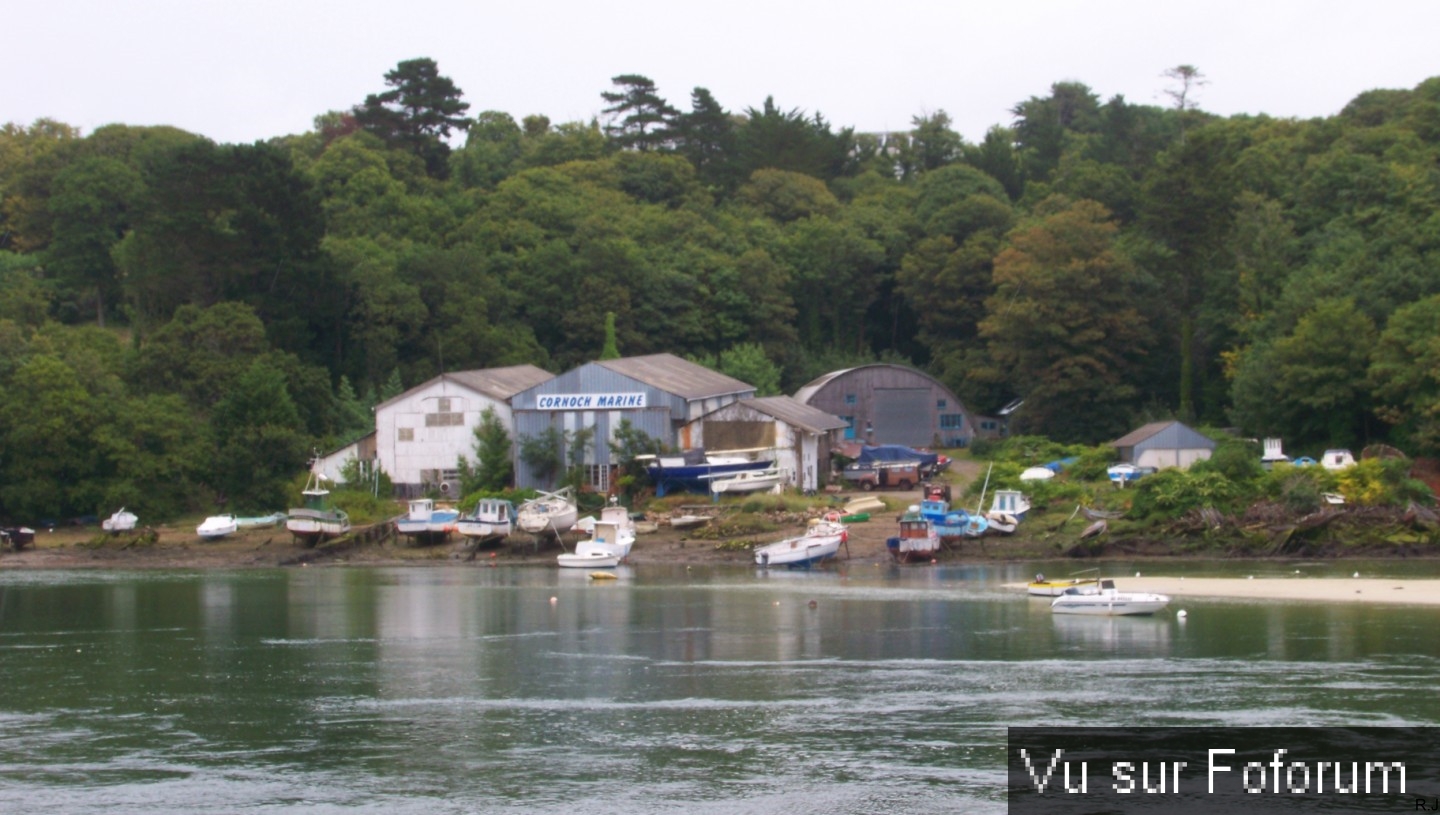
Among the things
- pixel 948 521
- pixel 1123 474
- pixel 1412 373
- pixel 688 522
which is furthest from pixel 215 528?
pixel 1412 373

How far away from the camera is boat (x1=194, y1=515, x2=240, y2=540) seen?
5766 cm

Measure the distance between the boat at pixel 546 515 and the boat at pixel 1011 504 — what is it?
15.0 meters

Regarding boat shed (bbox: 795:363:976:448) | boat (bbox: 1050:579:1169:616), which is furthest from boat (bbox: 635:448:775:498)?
boat (bbox: 1050:579:1169:616)

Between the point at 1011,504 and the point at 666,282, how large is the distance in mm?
30739

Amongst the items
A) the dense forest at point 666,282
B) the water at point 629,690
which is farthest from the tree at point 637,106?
the water at point 629,690

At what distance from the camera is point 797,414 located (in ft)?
211

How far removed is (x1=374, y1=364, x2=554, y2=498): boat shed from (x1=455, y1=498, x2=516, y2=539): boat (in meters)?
6.46

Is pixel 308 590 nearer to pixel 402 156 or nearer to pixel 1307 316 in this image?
pixel 1307 316

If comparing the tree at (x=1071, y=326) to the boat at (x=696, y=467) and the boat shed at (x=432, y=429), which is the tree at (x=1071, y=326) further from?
the boat shed at (x=432, y=429)

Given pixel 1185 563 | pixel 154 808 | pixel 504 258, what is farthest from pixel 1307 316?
pixel 154 808

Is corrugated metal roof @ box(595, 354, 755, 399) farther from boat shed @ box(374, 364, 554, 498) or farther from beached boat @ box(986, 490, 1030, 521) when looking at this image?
beached boat @ box(986, 490, 1030, 521)

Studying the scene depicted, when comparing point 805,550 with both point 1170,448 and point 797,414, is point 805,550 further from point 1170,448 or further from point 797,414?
point 1170,448

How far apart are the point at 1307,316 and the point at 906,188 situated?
127 feet

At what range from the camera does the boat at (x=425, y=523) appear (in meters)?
56.4
